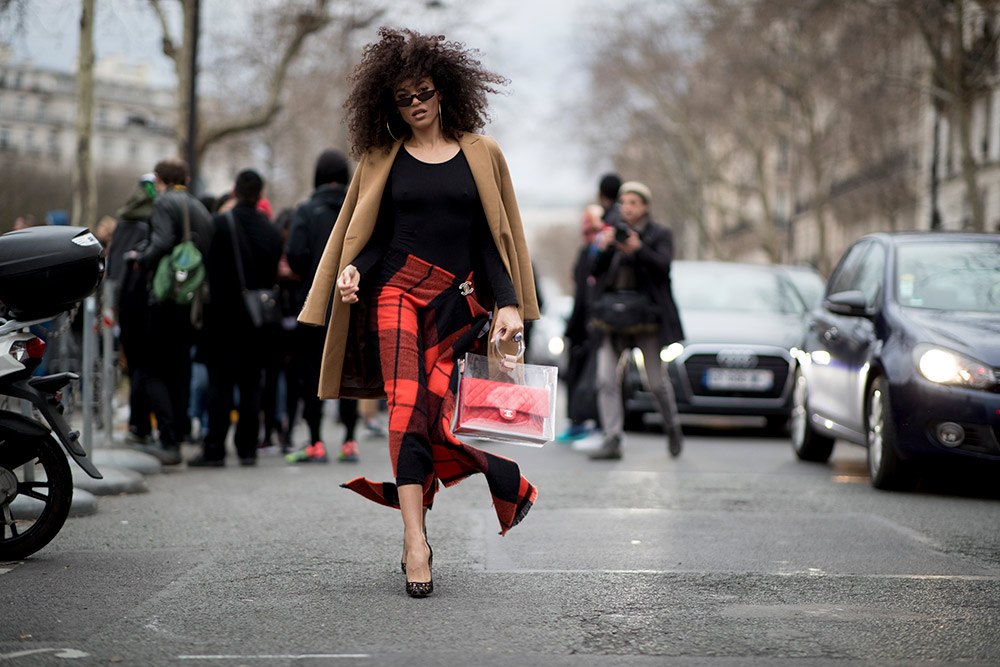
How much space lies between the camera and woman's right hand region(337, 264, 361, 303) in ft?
16.0

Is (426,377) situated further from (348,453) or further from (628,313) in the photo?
(628,313)

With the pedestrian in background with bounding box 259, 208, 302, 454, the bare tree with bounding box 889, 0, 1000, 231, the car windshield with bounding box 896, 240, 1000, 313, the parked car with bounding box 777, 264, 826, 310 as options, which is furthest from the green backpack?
the bare tree with bounding box 889, 0, 1000, 231

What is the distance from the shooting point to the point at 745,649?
4.02m

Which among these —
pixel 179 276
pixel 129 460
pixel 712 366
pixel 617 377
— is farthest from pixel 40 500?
pixel 712 366

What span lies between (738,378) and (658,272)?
2.80 metres

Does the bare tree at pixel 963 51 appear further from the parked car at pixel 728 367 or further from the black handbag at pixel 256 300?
the black handbag at pixel 256 300

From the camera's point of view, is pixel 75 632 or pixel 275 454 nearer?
pixel 75 632

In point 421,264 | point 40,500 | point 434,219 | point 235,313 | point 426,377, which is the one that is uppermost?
point 434,219

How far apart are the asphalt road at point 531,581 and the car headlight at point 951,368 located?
27.3 inches

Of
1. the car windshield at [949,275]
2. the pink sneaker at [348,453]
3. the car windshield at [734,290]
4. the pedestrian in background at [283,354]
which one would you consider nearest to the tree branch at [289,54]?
the car windshield at [734,290]

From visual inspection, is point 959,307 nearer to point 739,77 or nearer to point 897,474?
point 897,474

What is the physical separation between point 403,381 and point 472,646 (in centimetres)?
118

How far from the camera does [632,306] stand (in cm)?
983

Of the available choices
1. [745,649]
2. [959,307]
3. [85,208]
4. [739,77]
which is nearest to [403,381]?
[745,649]
